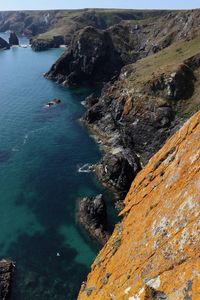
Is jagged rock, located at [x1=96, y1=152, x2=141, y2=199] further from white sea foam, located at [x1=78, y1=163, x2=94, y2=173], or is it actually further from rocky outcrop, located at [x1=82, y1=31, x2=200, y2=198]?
white sea foam, located at [x1=78, y1=163, x2=94, y2=173]

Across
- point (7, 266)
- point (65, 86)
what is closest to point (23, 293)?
point (7, 266)

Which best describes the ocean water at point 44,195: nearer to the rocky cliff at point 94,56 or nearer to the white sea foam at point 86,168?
the white sea foam at point 86,168

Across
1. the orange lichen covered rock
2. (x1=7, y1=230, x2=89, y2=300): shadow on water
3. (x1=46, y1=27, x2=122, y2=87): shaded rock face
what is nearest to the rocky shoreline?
(x1=7, y1=230, x2=89, y2=300): shadow on water

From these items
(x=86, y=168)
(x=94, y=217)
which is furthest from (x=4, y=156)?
(x=94, y=217)

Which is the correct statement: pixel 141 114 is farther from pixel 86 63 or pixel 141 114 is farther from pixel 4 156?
pixel 86 63

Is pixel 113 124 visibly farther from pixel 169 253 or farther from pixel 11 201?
pixel 169 253

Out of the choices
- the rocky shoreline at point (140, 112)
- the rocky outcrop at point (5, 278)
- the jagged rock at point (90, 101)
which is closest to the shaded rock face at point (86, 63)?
the jagged rock at point (90, 101)
